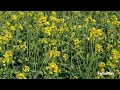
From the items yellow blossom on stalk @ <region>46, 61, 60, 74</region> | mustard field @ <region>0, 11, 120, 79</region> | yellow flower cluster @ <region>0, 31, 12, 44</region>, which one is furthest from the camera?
yellow flower cluster @ <region>0, 31, 12, 44</region>

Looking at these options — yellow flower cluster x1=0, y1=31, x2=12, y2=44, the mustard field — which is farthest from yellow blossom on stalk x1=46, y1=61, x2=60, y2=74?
yellow flower cluster x1=0, y1=31, x2=12, y2=44

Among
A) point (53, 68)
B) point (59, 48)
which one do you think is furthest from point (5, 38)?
point (53, 68)

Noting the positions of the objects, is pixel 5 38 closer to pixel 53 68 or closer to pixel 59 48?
pixel 59 48

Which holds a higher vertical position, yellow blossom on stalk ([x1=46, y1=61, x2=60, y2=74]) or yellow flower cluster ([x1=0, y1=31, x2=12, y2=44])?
yellow flower cluster ([x1=0, y1=31, x2=12, y2=44])

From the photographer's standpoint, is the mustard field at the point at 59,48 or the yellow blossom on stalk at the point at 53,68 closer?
the yellow blossom on stalk at the point at 53,68

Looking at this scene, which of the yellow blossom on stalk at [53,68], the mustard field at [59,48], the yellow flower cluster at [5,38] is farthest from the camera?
the yellow flower cluster at [5,38]

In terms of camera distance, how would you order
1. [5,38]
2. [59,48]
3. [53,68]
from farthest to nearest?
[59,48]
[5,38]
[53,68]

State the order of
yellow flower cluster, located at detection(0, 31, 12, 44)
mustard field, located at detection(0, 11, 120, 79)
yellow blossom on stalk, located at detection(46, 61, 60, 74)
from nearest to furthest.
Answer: yellow blossom on stalk, located at detection(46, 61, 60, 74), mustard field, located at detection(0, 11, 120, 79), yellow flower cluster, located at detection(0, 31, 12, 44)

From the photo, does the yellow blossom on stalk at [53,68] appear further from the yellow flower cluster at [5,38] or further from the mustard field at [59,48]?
the yellow flower cluster at [5,38]

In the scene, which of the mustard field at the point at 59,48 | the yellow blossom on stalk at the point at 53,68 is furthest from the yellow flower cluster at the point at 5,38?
the yellow blossom on stalk at the point at 53,68

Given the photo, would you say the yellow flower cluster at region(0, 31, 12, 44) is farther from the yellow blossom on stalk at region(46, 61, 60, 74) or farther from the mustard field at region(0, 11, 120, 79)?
the yellow blossom on stalk at region(46, 61, 60, 74)

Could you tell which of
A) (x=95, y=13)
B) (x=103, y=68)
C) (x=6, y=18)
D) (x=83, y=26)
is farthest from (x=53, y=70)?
(x=95, y=13)

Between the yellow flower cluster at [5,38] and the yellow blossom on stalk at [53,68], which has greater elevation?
the yellow flower cluster at [5,38]
